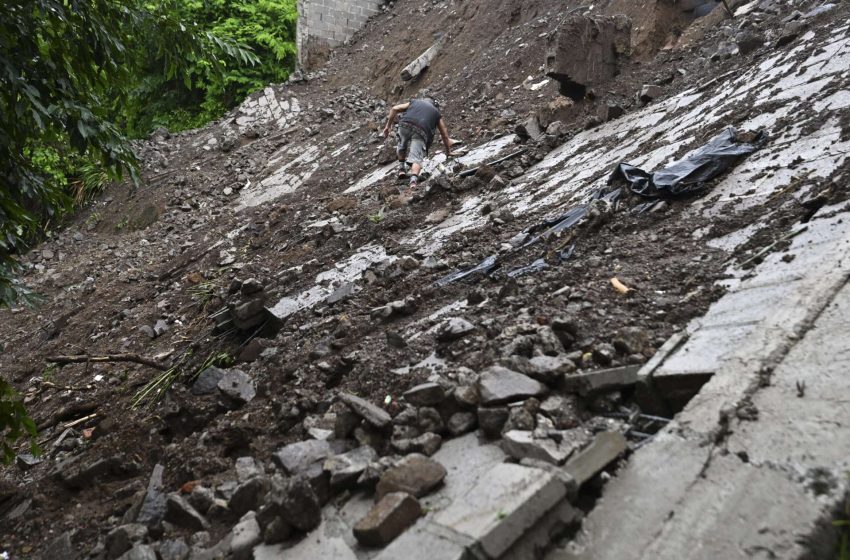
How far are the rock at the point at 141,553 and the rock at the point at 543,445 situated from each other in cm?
147

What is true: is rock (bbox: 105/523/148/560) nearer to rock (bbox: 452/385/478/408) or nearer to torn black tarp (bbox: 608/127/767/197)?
rock (bbox: 452/385/478/408)

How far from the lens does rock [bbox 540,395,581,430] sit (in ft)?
7.13

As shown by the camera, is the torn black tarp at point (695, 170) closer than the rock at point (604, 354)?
No

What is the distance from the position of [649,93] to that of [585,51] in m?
1.36

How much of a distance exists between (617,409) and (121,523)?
7.72 feet

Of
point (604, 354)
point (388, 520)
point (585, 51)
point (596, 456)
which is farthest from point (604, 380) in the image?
point (585, 51)

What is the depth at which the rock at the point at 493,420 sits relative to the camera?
7.30ft

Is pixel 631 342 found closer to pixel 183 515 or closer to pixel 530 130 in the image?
pixel 183 515

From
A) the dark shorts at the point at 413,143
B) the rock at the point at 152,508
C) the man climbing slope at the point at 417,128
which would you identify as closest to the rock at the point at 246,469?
the rock at the point at 152,508

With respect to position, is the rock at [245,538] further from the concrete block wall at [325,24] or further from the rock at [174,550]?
the concrete block wall at [325,24]

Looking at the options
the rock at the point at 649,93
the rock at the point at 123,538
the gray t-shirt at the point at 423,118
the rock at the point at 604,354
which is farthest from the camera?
the gray t-shirt at the point at 423,118

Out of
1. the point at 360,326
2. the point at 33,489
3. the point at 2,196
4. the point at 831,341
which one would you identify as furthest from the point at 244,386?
the point at 831,341

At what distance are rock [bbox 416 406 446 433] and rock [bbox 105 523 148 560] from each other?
131cm

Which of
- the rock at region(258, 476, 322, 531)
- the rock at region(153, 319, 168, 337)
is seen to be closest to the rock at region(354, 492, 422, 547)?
the rock at region(258, 476, 322, 531)
